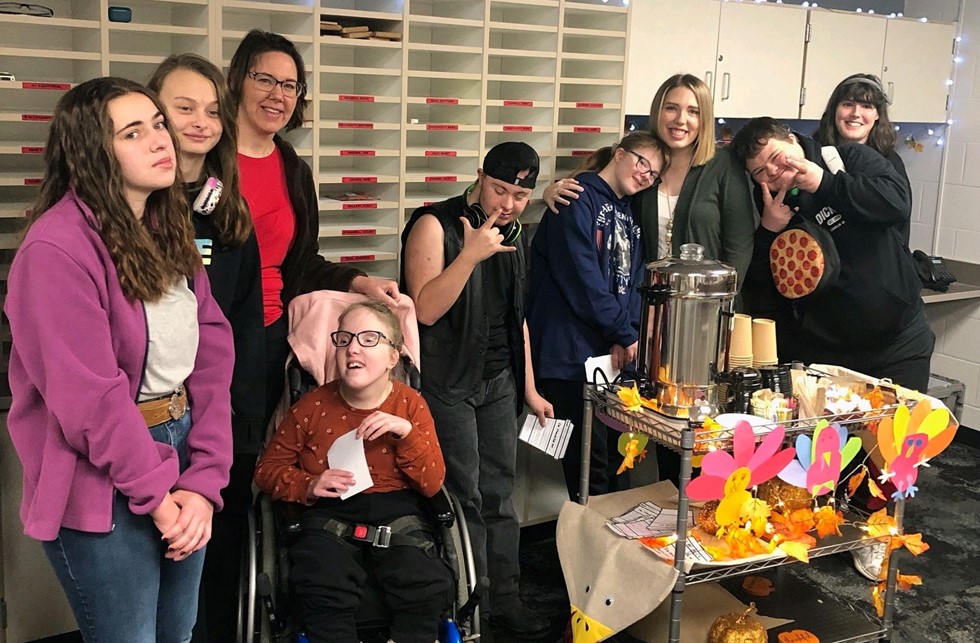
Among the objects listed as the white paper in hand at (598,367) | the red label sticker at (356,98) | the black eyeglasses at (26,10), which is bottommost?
the white paper in hand at (598,367)

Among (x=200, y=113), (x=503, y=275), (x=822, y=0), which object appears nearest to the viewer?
(x=200, y=113)

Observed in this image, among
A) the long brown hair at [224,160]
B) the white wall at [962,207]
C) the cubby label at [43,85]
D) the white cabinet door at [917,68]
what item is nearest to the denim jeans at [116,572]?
the long brown hair at [224,160]

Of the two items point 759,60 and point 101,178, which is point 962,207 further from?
point 101,178

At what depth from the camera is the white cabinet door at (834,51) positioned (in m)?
4.10

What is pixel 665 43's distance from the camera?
12.0ft

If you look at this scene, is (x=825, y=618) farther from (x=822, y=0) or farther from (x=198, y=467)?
(x=822, y=0)

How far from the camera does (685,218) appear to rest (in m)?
3.12

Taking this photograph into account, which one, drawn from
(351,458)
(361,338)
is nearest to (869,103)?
(361,338)

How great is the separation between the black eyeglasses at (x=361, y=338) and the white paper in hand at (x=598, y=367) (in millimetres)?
616

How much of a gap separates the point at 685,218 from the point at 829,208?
443 mm

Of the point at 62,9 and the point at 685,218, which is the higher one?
the point at 62,9

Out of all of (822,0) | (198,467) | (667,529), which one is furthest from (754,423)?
(822,0)

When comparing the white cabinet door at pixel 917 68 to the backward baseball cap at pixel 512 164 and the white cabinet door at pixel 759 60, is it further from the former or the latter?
the backward baseball cap at pixel 512 164

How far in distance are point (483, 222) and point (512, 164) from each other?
18 cm
